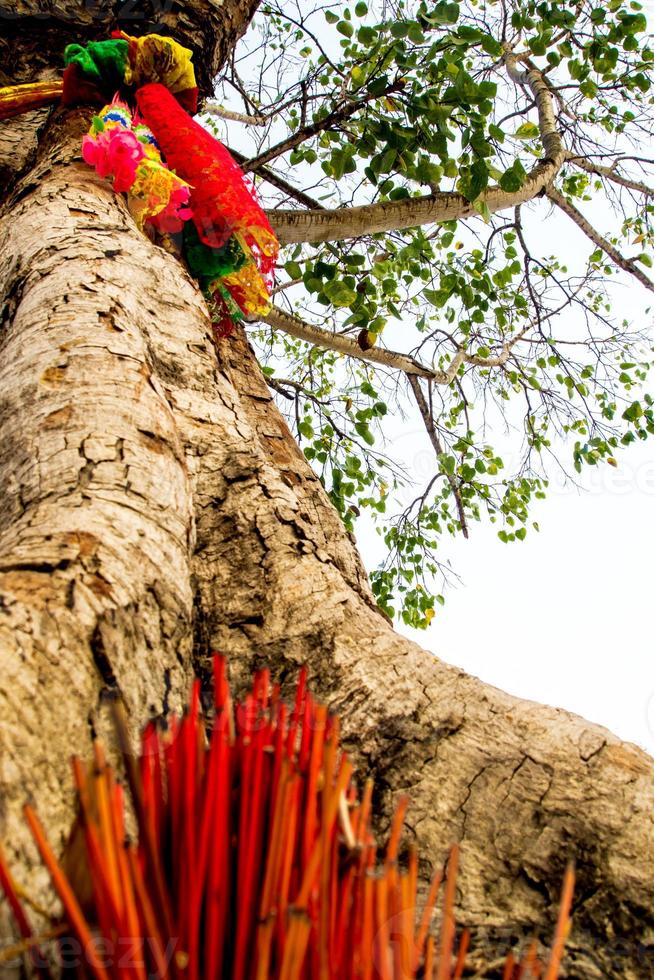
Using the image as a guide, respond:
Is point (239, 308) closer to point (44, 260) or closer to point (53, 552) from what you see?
point (44, 260)

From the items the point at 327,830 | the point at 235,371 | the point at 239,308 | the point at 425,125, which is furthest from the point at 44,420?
the point at 425,125

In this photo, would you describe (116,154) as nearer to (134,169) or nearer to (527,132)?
(134,169)

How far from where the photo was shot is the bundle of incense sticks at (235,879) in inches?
23.0

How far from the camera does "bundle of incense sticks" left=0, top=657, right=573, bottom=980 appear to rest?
1.92 ft

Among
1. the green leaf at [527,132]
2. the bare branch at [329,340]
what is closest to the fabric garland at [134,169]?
the bare branch at [329,340]

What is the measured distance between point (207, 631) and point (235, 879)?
658mm

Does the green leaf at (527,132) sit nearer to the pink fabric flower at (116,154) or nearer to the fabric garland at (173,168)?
the fabric garland at (173,168)

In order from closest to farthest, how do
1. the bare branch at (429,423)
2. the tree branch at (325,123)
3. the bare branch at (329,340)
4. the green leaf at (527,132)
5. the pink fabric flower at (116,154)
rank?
the pink fabric flower at (116,154), the tree branch at (325,123), the green leaf at (527,132), the bare branch at (329,340), the bare branch at (429,423)

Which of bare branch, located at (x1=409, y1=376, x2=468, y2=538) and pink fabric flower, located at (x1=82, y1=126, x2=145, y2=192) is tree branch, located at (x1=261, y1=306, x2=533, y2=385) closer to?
bare branch, located at (x1=409, y1=376, x2=468, y2=538)

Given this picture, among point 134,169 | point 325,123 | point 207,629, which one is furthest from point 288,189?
point 207,629

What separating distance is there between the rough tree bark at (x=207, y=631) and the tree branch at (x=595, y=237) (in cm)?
248

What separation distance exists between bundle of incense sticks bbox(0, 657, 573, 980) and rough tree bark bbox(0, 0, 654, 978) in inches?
5.1

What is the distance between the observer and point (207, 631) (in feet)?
4.39

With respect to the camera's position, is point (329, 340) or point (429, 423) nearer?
point (329, 340)
